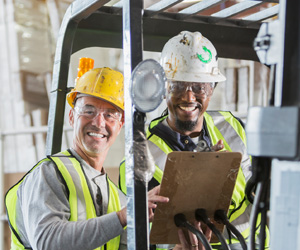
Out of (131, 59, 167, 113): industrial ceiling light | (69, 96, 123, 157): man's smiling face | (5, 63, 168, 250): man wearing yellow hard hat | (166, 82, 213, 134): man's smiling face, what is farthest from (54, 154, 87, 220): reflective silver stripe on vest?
(131, 59, 167, 113): industrial ceiling light

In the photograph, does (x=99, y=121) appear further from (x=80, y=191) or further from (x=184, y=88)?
(x=184, y=88)

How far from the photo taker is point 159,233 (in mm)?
2379

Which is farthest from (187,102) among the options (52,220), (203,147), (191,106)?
(52,220)

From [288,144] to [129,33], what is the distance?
2.88 ft

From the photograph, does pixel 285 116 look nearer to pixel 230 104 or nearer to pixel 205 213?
pixel 205 213

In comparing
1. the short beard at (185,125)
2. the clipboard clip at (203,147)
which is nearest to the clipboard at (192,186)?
the clipboard clip at (203,147)

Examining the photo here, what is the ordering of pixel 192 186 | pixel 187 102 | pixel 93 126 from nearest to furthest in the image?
pixel 192 186 < pixel 93 126 < pixel 187 102

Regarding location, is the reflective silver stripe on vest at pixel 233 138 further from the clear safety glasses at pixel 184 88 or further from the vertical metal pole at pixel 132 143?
the vertical metal pole at pixel 132 143

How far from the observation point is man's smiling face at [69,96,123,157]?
311cm

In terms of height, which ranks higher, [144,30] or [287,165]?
[144,30]

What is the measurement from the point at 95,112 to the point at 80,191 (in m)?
0.48

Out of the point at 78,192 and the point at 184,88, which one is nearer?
the point at 78,192

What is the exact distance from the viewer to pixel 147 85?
76.7 inches

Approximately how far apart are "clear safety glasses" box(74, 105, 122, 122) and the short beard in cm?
47
